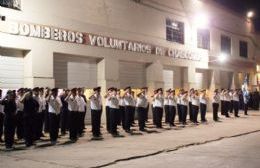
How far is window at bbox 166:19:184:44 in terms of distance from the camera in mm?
28594

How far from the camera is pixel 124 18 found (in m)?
24.6

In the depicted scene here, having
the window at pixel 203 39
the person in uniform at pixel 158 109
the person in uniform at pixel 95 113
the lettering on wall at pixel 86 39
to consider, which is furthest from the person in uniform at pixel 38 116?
the window at pixel 203 39

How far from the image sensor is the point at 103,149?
507 inches

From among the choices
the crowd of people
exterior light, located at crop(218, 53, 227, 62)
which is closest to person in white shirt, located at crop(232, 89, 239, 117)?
the crowd of people

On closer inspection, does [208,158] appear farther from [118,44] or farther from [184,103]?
[118,44]

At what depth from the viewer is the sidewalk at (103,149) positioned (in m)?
10.7

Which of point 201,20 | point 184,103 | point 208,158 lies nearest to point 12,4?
point 184,103

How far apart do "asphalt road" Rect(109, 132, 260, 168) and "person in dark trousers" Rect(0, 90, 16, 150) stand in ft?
13.9

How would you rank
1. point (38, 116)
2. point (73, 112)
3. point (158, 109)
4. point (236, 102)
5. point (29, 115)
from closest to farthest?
point (29, 115) < point (38, 116) < point (73, 112) < point (158, 109) < point (236, 102)

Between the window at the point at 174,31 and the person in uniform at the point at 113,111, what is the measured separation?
11.9m

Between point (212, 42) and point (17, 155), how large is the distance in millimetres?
24197

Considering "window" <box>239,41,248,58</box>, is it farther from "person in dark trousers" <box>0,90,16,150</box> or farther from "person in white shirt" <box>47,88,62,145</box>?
"person in dark trousers" <box>0,90,16,150</box>

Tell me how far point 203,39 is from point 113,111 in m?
17.1

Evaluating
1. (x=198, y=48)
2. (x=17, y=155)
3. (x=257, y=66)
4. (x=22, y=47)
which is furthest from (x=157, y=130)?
(x=257, y=66)
